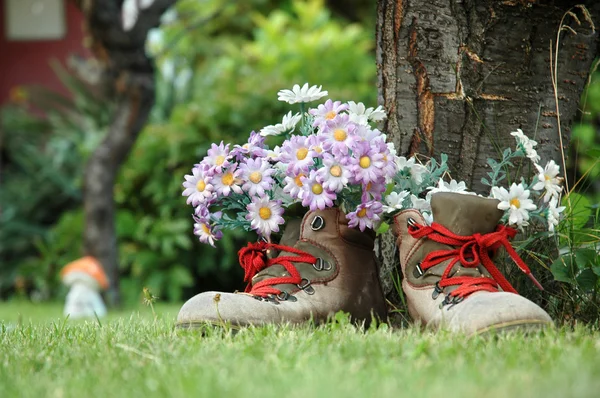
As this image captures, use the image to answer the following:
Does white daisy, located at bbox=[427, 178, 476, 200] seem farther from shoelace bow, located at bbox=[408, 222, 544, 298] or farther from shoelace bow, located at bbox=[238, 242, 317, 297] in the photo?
shoelace bow, located at bbox=[238, 242, 317, 297]

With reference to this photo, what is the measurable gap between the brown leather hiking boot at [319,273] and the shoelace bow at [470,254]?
0.19 m

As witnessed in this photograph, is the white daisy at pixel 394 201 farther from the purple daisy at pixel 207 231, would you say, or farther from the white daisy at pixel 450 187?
the purple daisy at pixel 207 231

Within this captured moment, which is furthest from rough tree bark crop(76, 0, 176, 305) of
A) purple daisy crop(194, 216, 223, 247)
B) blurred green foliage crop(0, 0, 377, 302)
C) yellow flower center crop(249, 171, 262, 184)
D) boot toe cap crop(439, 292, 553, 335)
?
boot toe cap crop(439, 292, 553, 335)

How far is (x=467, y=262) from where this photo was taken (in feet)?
6.86

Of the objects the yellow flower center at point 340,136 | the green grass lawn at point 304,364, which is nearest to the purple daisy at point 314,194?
the yellow flower center at point 340,136

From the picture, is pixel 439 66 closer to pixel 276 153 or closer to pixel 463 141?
pixel 463 141

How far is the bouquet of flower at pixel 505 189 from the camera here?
2.11 m

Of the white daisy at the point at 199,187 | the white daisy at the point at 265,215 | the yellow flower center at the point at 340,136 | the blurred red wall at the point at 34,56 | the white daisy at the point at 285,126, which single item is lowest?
the white daisy at the point at 265,215

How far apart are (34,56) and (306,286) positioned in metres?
9.40

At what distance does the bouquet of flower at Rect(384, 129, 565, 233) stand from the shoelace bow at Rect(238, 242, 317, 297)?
0.91ft

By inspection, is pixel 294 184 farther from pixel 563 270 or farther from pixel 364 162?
pixel 563 270

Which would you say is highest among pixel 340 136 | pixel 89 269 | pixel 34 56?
pixel 34 56

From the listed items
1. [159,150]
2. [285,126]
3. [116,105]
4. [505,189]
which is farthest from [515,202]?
[159,150]

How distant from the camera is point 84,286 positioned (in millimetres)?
5836
